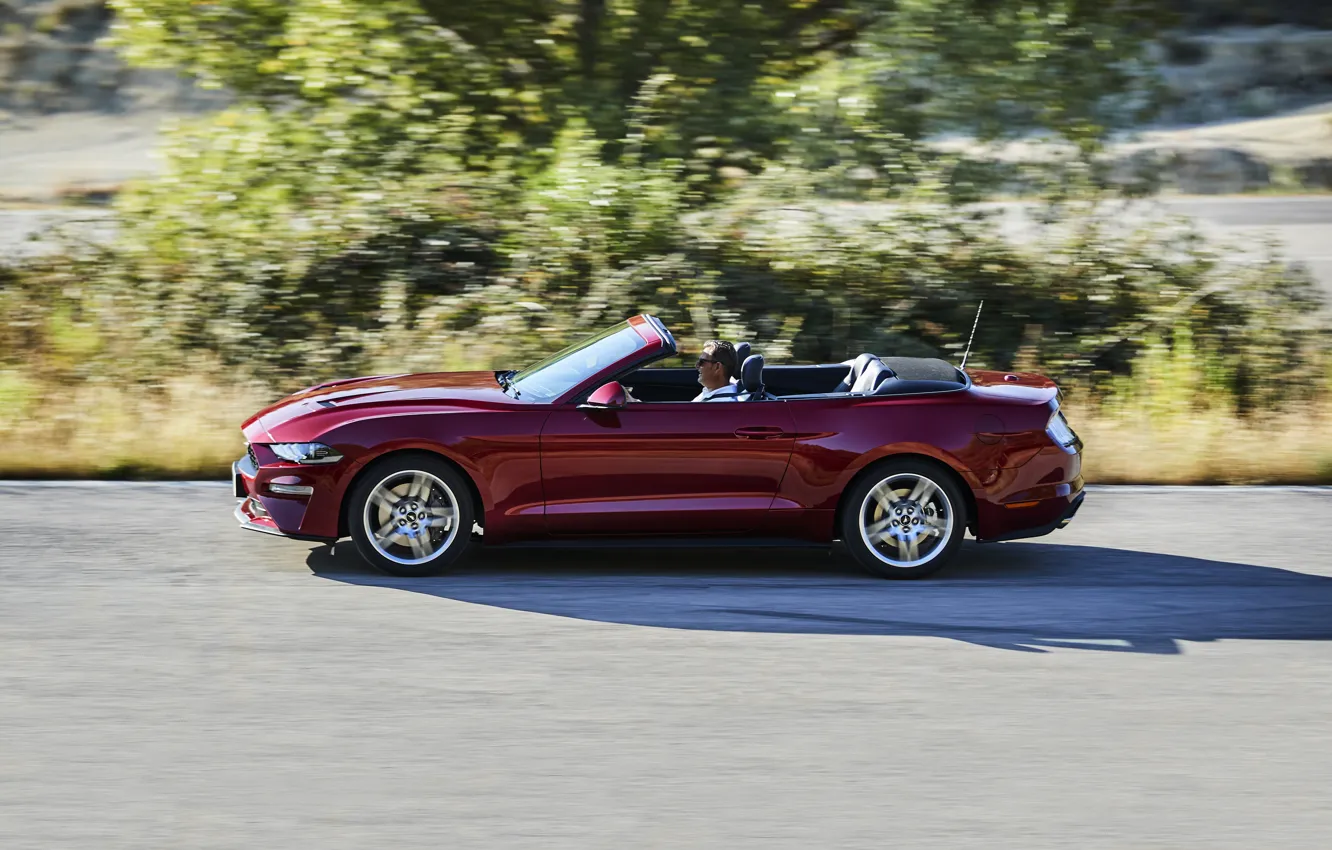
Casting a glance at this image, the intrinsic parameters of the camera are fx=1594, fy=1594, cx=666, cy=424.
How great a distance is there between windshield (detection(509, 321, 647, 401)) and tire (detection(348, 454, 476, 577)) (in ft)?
2.13

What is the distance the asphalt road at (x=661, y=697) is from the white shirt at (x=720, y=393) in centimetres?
90

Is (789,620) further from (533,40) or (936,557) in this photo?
(533,40)

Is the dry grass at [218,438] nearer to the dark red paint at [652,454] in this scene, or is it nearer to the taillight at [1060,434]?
the taillight at [1060,434]

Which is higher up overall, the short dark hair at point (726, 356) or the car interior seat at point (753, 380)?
the short dark hair at point (726, 356)

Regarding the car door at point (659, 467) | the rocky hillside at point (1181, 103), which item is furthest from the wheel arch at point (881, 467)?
the rocky hillside at point (1181, 103)

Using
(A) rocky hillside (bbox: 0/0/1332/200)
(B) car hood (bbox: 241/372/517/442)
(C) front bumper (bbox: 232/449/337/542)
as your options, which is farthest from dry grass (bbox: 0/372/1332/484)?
(A) rocky hillside (bbox: 0/0/1332/200)

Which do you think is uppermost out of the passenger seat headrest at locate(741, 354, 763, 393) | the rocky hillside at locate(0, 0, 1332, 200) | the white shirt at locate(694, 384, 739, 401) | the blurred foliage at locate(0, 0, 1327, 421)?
the rocky hillside at locate(0, 0, 1332, 200)

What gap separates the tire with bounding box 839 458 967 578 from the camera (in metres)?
7.97

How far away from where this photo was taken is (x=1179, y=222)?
47.1 feet

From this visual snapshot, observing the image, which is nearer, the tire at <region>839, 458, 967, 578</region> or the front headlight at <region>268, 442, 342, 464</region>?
the front headlight at <region>268, 442, 342, 464</region>

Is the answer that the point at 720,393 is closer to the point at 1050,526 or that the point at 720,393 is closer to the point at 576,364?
the point at 576,364

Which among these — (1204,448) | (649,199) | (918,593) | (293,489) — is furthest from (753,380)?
(649,199)

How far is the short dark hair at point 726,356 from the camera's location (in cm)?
823

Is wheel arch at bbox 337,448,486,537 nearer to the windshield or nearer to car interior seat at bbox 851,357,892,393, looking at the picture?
the windshield
